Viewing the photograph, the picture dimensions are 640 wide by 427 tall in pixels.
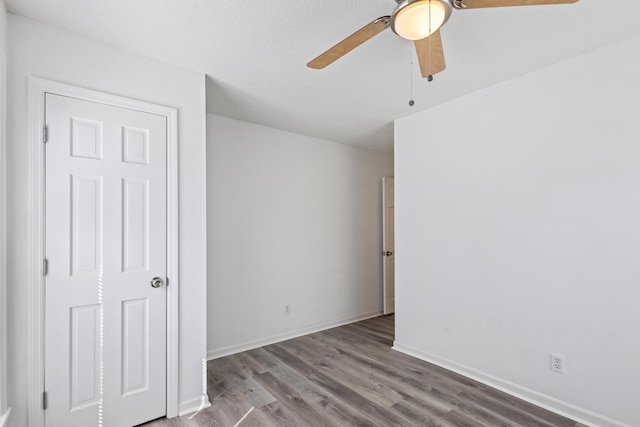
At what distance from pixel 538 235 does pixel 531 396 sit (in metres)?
1.22

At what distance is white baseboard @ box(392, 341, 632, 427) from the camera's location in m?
2.11

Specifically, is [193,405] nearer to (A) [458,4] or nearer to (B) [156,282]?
(B) [156,282]

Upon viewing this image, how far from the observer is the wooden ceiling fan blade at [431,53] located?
1.65 metres

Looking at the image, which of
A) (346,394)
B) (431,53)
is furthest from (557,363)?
(431,53)

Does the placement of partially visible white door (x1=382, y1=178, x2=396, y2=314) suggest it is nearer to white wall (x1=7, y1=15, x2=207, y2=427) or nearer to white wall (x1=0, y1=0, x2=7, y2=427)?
white wall (x1=7, y1=15, x2=207, y2=427)

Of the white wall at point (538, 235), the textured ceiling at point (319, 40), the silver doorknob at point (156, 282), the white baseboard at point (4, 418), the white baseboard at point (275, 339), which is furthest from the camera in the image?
the white baseboard at point (275, 339)

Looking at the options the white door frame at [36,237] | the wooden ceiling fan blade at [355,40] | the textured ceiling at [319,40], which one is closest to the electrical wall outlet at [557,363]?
the textured ceiling at [319,40]

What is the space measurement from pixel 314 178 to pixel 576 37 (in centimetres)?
286

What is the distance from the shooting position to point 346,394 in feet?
8.45

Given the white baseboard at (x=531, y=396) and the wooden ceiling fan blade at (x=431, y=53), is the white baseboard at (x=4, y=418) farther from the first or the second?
the white baseboard at (x=531, y=396)

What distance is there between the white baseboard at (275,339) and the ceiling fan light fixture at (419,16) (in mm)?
3293

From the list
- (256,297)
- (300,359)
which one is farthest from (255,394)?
(256,297)

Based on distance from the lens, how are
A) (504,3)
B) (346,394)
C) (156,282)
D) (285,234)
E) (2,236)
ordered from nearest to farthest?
1. (504,3)
2. (2,236)
3. (156,282)
4. (346,394)
5. (285,234)

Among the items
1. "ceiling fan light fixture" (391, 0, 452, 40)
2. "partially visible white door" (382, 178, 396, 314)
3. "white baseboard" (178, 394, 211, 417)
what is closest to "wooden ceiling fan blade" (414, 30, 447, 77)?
"ceiling fan light fixture" (391, 0, 452, 40)
